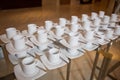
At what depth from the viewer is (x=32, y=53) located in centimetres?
100

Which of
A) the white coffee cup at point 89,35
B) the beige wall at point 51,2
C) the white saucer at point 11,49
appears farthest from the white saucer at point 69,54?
the beige wall at point 51,2

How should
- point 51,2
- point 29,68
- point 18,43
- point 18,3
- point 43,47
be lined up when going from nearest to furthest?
point 29,68, point 18,43, point 43,47, point 18,3, point 51,2

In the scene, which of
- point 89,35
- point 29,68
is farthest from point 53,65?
point 89,35

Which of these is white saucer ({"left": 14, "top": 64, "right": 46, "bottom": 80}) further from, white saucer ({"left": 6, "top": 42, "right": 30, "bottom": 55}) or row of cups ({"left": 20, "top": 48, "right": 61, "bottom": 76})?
white saucer ({"left": 6, "top": 42, "right": 30, "bottom": 55})

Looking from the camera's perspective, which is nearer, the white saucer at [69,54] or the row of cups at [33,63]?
the row of cups at [33,63]

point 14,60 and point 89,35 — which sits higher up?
point 89,35

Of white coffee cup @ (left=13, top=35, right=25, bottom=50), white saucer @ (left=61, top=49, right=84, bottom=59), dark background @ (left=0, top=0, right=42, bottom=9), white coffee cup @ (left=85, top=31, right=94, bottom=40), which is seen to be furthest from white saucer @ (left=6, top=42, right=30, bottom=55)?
dark background @ (left=0, top=0, right=42, bottom=9)

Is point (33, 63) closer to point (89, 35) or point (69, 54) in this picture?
point (69, 54)

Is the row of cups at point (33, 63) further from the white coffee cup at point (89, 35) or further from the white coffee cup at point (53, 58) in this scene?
the white coffee cup at point (89, 35)

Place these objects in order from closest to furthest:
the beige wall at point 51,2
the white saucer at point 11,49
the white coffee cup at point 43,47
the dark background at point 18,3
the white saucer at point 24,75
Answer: the white saucer at point 24,75 → the white saucer at point 11,49 → the white coffee cup at point 43,47 → the dark background at point 18,3 → the beige wall at point 51,2

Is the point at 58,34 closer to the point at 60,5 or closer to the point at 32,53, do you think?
the point at 32,53

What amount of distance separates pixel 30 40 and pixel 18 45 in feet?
0.49

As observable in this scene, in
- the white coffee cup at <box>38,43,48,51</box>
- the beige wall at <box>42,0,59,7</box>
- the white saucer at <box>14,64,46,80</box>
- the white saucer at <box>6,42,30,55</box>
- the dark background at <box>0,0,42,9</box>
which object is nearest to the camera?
the white saucer at <box>14,64,46,80</box>

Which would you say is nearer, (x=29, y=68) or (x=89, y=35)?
(x=29, y=68)
